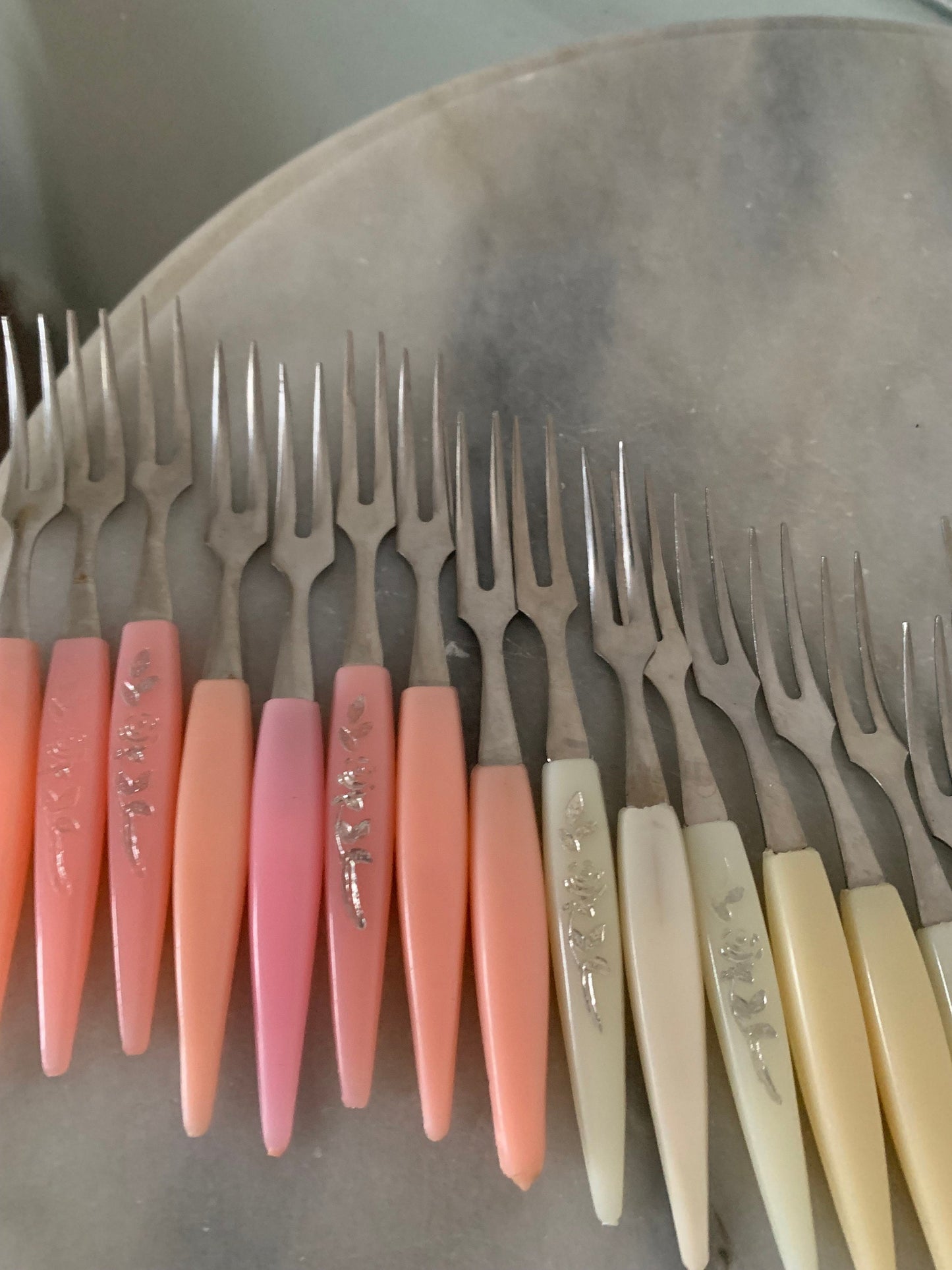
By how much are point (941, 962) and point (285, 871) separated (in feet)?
1.07

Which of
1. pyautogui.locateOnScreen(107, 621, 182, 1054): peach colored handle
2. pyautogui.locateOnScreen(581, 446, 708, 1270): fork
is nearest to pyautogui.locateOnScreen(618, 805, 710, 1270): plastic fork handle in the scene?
pyautogui.locateOnScreen(581, 446, 708, 1270): fork

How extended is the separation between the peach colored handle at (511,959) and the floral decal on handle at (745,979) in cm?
9

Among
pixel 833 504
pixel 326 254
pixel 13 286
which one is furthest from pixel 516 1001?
pixel 13 286

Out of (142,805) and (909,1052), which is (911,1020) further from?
(142,805)

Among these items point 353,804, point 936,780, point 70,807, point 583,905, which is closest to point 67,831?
point 70,807

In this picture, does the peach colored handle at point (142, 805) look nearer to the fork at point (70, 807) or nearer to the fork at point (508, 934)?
the fork at point (70, 807)

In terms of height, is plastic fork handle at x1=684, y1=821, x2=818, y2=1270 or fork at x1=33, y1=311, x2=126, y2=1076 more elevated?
fork at x1=33, y1=311, x2=126, y2=1076

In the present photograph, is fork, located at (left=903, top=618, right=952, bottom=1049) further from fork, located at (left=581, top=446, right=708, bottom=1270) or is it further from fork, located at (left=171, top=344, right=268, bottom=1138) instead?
fork, located at (left=171, top=344, right=268, bottom=1138)

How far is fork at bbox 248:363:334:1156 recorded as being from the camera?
1.26ft

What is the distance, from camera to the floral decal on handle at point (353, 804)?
403 mm

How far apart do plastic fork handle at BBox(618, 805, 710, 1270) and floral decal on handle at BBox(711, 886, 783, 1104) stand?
0.04ft

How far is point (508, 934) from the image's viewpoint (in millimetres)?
398

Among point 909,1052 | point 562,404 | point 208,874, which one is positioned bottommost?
point 909,1052

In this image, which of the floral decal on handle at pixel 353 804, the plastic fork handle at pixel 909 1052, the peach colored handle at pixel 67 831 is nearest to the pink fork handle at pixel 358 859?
the floral decal on handle at pixel 353 804
